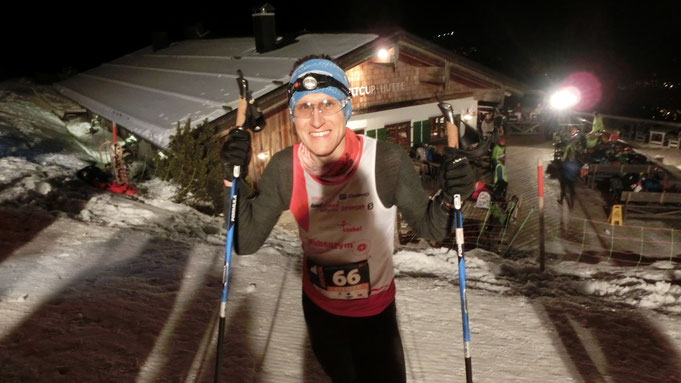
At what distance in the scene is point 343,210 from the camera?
87.6 inches

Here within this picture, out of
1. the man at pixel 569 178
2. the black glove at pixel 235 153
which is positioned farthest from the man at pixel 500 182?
the black glove at pixel 235 153

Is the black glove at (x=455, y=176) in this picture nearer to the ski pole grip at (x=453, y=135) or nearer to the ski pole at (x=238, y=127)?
the ski pole grip at (x=453, y=135)

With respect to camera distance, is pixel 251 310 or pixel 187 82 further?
pixel 187 82

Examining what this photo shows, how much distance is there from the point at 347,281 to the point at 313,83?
1100mm

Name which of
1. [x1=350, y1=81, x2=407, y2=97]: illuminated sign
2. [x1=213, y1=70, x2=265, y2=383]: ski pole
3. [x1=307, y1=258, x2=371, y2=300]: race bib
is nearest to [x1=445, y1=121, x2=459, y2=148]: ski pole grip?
[x1=307, y1=258, x2=371, y2=300]: race bib

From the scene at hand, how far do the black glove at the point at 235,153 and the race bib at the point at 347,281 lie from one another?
79 cm

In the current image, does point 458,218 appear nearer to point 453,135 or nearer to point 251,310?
point 453,135

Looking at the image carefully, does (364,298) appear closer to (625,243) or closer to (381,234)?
(381,234)

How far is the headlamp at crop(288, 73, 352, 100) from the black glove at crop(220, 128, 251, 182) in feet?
1.49

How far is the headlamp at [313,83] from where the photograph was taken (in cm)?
222

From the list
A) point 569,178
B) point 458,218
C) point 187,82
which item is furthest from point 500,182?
point 187,82

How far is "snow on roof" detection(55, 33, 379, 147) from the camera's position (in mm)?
12258

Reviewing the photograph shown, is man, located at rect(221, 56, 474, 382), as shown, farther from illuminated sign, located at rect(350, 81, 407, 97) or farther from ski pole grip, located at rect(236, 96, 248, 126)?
illuminated sign, located at rect(350, 81, 407, 97)

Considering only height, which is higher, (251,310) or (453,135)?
(453,135)
